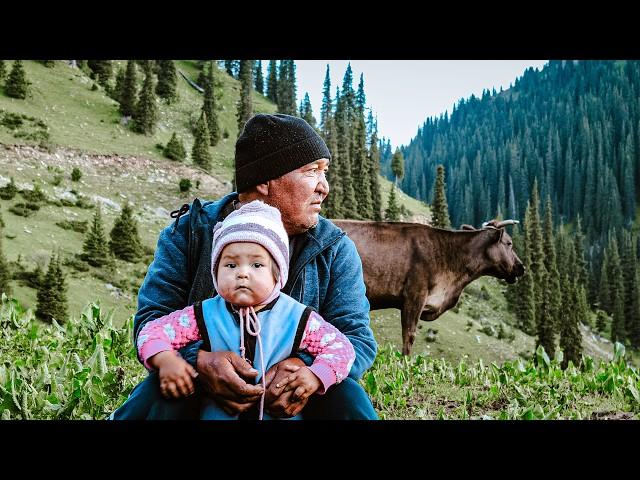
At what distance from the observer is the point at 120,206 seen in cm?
3562

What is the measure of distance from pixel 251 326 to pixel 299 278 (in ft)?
1.55

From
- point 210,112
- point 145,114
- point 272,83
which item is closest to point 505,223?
point 145,114

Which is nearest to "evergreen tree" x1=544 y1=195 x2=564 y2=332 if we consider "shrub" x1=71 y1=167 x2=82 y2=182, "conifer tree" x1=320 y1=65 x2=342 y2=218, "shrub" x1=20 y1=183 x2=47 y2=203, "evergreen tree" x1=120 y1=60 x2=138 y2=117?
"conifer tree" x1=320 y1=65 x2=342 y2=218

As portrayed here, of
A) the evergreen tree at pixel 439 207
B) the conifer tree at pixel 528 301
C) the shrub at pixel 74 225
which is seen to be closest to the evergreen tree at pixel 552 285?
the conifer tree at pixel 528 301

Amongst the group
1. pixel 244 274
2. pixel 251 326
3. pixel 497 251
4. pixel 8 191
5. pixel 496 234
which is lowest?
pixel 251 326

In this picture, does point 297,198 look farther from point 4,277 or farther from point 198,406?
point 4,277

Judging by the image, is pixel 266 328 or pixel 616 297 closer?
pixel 266 328

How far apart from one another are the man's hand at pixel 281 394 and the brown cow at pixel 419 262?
23.3ft

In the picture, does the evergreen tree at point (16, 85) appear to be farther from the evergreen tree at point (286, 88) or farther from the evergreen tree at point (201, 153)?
the evergreen tree at point (286, 88)

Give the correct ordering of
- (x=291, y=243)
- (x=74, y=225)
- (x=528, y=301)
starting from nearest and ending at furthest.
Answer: (x=291, y=243)
(x=74, y=225)
(x=528, y=301)

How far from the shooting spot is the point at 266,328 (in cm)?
251

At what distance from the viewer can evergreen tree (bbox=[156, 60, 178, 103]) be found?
62906 millimetres

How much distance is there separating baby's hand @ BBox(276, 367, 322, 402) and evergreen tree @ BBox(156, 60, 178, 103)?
210 feet

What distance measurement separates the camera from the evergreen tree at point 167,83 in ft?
206
